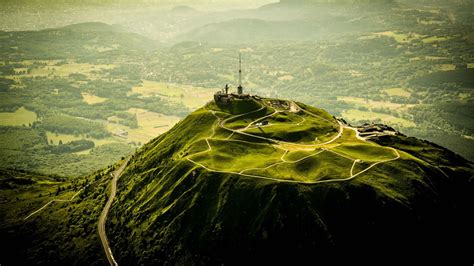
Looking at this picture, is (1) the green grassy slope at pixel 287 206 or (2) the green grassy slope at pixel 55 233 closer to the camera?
(1) the green grassy slope at pixel 287 206

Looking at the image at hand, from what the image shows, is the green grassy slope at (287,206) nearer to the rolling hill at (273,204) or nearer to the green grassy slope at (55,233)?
the rolling hill at (273,204)

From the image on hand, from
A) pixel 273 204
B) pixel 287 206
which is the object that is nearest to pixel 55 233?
pixel 273 204

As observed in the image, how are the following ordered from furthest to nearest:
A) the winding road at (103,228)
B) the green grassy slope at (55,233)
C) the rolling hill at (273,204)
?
the green grassy slope at (55,233) → the winding road at (103,228) → the rolling hill at (273,204)

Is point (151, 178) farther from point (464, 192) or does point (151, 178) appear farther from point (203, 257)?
point (464, 192)

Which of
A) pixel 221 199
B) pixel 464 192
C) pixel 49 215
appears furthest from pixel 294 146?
pixel 49 215

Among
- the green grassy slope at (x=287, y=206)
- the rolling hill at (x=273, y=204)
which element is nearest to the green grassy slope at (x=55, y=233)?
the rolling hill at (x=273, y=204)

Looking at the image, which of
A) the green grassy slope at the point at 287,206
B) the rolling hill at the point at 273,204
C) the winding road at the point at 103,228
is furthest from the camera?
the winding road at the point at 103,228

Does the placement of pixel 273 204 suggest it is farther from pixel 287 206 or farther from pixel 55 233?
pixel 55 233

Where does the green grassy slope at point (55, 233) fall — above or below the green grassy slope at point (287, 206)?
below
